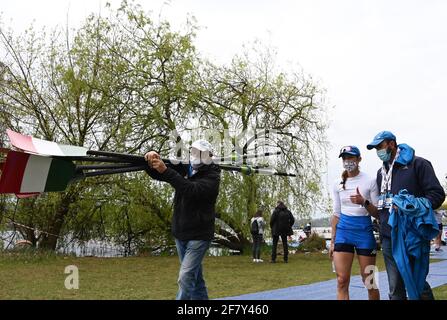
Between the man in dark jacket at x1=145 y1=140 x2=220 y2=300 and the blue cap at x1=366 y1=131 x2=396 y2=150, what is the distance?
4.51 feet

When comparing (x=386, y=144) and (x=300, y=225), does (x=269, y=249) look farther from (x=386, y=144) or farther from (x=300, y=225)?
(x=386, y=144)

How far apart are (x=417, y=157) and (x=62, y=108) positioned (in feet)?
39.6

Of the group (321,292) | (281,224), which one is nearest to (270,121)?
(281,224)

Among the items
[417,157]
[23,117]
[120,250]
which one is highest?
[23,117]

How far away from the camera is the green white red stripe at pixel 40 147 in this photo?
157 inches

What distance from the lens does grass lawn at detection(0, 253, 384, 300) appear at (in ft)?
23.7

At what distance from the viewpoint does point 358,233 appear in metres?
4.63

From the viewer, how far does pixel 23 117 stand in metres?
14.7

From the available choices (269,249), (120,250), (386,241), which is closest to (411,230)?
(386,241)

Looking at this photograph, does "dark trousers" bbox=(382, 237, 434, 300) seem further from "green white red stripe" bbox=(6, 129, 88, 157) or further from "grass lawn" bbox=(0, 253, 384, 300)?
"grass lawn" bbox=(0, 253, 384, 300)

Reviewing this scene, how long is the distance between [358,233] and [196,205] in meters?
1.50

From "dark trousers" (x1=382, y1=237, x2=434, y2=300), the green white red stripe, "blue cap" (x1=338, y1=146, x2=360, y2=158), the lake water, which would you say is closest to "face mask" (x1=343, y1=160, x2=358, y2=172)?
"blue cap" (x1=338, y1=146, x2=360, y2=158)

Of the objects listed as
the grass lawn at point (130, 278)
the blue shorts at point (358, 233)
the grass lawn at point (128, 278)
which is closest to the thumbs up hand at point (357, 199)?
the blue shorts at point (358, 233)
